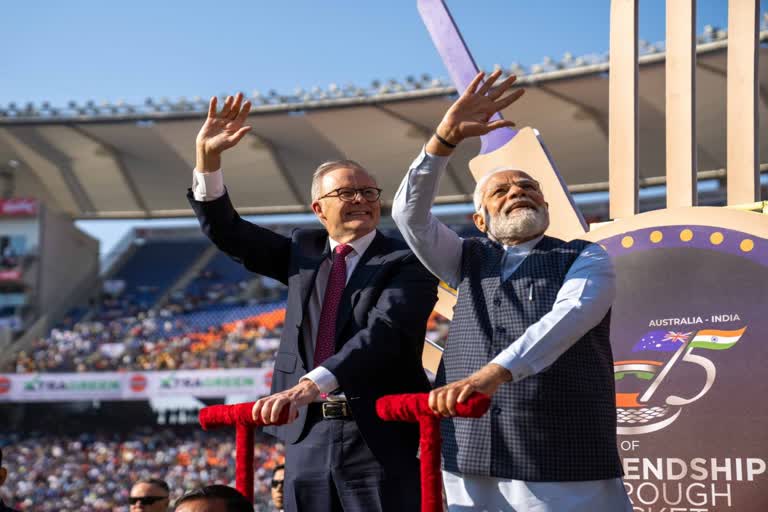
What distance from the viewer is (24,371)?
19469mm

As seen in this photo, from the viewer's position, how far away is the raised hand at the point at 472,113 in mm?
1951

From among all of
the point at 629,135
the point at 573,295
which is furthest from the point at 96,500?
the point at 573,295

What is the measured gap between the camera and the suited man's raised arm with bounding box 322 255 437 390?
2.13 meters

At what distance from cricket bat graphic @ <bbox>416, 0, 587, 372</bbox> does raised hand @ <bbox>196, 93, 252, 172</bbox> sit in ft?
3.86

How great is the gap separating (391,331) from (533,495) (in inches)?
20.7

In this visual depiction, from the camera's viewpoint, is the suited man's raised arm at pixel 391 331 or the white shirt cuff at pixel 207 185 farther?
the white shirt cuff at pixel 207 185

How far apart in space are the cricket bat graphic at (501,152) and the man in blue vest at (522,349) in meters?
1.25

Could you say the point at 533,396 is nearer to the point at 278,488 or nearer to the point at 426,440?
the point at 426,440

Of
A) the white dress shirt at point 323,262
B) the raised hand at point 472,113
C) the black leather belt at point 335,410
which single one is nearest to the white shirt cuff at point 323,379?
the black leather belt at point 335,410

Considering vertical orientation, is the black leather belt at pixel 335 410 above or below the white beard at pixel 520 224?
below

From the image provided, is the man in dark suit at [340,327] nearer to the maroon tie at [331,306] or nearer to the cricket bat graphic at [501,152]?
the maroon tie at [331,306]

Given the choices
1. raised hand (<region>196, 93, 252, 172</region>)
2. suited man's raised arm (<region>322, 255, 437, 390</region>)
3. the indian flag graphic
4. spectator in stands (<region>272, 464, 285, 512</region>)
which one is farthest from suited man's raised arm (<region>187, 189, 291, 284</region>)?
spectator in stands (<region>272, 464, 285, 512</region>)

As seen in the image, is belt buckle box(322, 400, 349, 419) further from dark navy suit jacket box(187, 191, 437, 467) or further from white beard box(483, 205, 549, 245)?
white beard box(483, 205, 549, 245)

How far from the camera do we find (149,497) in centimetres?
477
